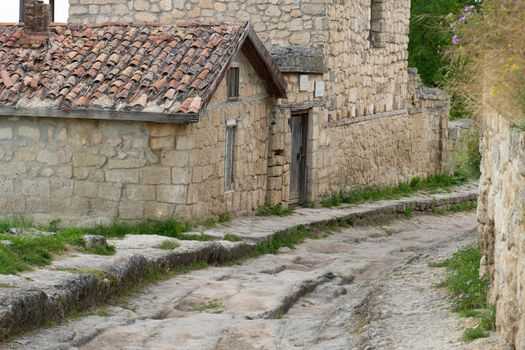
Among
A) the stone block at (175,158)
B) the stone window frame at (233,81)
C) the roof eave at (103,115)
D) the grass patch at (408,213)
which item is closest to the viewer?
the roof eave at (103,115)

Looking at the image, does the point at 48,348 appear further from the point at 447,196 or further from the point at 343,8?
the point at 447,196

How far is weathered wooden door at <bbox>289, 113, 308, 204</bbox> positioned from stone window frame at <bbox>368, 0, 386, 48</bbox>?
3.87 m

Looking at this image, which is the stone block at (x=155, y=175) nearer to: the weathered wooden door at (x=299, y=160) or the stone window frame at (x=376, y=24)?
the weathered wooden door at (x=299, y=160)

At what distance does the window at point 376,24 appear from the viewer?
23.6 metres

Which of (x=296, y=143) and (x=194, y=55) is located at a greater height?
(x=194, y=55)

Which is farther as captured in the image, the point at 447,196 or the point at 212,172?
the point at 447,196

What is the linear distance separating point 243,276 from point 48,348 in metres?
5.10

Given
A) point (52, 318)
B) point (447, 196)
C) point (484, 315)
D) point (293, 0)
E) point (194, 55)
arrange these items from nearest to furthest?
point (484, 315) < point (52, 318) < point (194, 55) < point (293, 0) < point (447, 196)

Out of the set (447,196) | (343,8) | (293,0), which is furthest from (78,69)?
(447,196)

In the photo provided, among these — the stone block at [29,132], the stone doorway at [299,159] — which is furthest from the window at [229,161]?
the stone block at [29,132]

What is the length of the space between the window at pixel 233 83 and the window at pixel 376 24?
261 inches

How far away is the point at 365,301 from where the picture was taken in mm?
10750

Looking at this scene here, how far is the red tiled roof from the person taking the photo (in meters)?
16.1

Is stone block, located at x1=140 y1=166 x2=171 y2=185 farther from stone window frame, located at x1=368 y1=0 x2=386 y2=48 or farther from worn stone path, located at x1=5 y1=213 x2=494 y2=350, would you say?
stone window frame, located at x1=368 y1=0 x2=386 y2=48
